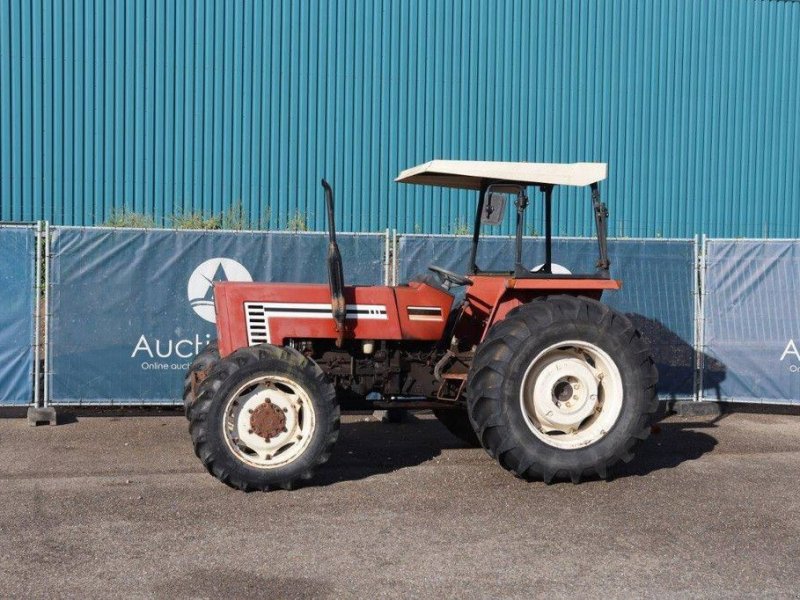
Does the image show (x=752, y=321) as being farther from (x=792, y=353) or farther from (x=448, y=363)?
(x=448, y=363)

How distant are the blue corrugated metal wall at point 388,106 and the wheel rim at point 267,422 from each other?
10756 millimetres

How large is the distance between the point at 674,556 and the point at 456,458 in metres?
2.89

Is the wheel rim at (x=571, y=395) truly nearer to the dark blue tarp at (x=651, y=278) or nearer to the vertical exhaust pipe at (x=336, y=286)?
the vertical exhaust pipe at (x=336, y=286)

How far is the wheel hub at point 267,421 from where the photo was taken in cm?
715

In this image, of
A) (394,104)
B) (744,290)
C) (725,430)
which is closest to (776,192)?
(394,104)

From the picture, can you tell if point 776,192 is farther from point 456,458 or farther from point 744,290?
point 456,458

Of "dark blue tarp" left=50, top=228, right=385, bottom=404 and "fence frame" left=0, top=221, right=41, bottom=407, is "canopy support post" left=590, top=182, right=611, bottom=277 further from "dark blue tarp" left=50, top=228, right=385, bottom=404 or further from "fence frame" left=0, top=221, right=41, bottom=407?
"fence frame" left=0, top=221, right=41, bottom=407

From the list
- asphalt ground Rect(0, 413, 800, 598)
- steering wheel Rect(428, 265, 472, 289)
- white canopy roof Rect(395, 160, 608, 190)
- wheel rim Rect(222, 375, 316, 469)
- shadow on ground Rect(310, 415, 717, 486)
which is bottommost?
asphalt ground Rect(0, 413, 800, 598)

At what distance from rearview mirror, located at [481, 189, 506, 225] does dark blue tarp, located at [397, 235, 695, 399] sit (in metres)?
2.33

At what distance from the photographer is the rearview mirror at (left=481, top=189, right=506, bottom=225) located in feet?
27.7

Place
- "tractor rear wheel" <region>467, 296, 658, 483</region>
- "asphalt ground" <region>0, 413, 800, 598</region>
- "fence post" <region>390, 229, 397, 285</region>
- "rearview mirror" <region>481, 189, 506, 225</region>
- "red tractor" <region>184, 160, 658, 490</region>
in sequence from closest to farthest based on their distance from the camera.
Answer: "asphalt ground" <region>0, 413, 800, 598</region>
"red tractor" <region>184, 160, 658, 490</region>
"tractor rear wheel" <region>467, 296, 658, 483</region>
"rearview mirror" <region>481, 189, 506, 225</region>
"fence post" <region>390, 229, 397, 285</region>

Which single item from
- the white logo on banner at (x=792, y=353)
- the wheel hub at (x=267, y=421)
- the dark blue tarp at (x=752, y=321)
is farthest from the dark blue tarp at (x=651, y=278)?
the wheel hub at (x=267, y=421)

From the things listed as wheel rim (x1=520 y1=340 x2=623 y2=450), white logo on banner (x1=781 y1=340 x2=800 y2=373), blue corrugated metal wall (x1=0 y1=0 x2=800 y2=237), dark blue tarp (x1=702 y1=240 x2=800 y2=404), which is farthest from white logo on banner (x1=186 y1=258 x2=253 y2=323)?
blue corrugated metal wall (x1=0 y1=0 x2=800 y2=237)

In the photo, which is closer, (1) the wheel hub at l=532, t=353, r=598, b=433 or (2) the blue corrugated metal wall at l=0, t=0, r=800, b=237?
(1) the wheel hub at l=532, t=353, r=598, b=433
